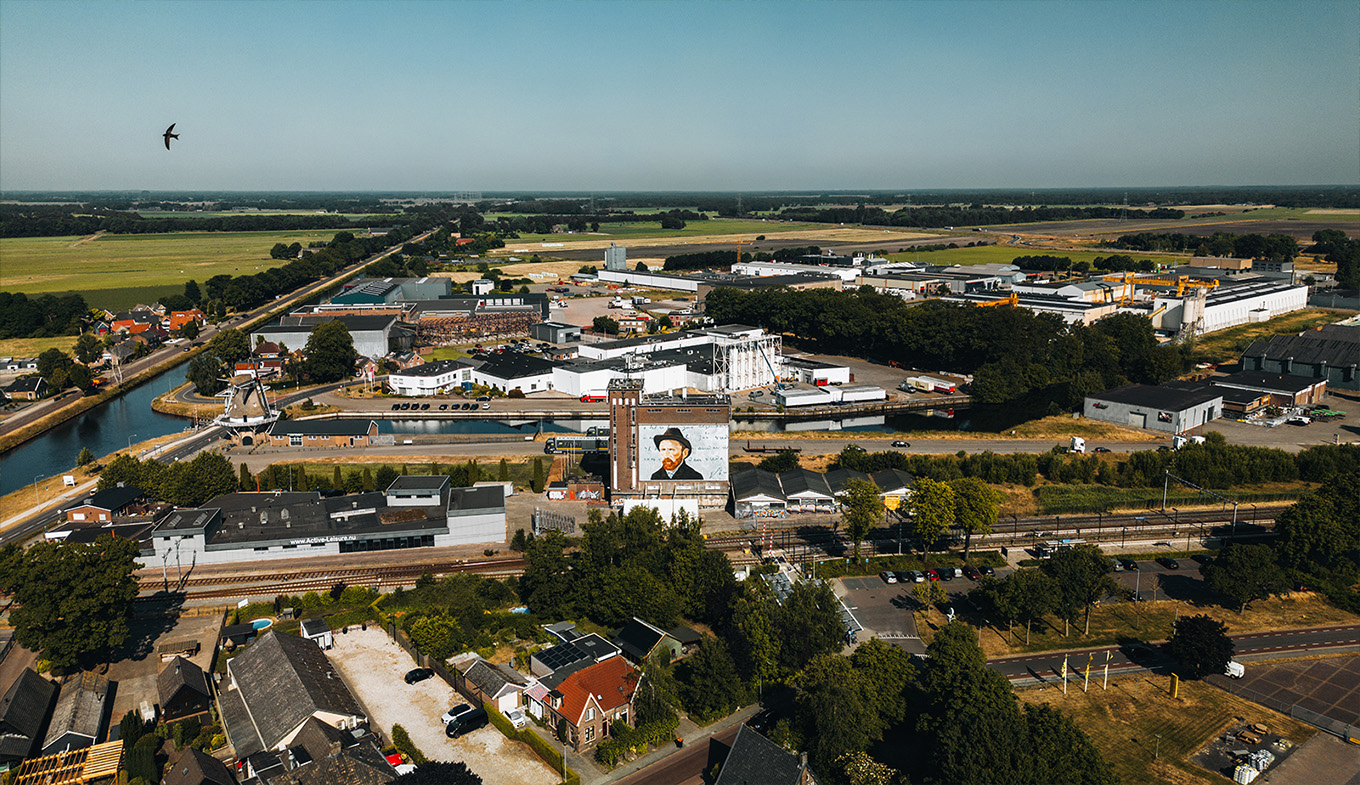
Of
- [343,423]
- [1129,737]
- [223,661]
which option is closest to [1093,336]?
[1129,737]

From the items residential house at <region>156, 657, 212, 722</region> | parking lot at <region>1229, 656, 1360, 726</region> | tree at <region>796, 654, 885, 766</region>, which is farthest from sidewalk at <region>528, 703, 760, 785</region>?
parking lot at <region>1229, 656, 1360, 726</region>

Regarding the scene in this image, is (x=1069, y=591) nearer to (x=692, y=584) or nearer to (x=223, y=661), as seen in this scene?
(x=692, y=584)

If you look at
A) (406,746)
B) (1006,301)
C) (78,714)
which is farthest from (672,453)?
(1006,301)

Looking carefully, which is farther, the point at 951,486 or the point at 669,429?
the point at 669,429

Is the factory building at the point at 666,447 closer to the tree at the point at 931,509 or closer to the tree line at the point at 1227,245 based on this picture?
the tree at the point at 931,509

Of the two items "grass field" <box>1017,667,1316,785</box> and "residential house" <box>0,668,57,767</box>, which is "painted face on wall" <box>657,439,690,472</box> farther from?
"residential house" <box>0,668,57,767</box>
